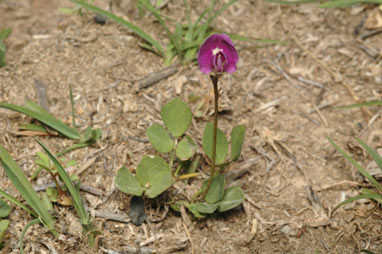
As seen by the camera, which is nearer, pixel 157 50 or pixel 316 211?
pixel 316 211

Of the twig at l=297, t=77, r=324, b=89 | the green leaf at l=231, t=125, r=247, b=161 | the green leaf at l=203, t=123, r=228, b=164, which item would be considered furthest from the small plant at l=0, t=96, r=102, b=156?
the twig at l=297, t=77, r=324, b=89

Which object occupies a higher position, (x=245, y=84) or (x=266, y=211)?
(x=245, y=84)

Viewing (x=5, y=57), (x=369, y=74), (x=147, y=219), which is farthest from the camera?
(x=369, y=74)

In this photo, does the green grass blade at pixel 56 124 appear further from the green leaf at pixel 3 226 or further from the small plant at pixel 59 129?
the green leaf at pixel 3 226

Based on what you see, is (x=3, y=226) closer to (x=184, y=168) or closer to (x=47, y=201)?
(x=47, y=201)

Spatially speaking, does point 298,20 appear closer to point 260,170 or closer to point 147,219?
point 260,170

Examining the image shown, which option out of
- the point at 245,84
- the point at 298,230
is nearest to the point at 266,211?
the point at 298,230
